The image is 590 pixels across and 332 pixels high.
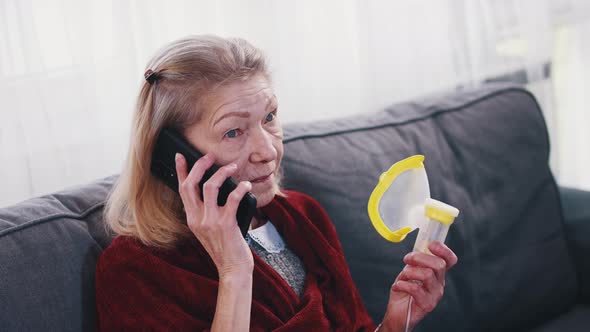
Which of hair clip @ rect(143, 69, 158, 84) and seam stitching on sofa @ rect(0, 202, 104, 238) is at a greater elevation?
hair clip @ rect(143, 69, 158, 84)

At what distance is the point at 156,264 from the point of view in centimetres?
103

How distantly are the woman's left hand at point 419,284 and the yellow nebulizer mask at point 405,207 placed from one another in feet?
0.06

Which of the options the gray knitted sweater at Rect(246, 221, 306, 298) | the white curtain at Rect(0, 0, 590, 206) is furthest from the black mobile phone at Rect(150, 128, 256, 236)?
the white curtain at Rect(0, 0, 590, 206)

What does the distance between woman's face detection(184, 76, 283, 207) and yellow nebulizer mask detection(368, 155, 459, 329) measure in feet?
0.68

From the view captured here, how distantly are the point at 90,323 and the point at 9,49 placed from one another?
1.94 feet

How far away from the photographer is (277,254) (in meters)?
1.21

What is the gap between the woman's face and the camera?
105cm

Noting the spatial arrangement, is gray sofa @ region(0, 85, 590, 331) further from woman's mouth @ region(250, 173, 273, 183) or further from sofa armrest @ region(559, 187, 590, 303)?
woman's mouth @ region(250, 173, 273, 183)

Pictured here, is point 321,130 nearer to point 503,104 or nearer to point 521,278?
point 503,104

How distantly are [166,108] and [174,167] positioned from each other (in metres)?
0.10

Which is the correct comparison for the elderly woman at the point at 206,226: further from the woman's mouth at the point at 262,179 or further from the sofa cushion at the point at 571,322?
the sofa cushion at the point at 571,322

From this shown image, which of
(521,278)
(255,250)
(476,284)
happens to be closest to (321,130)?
(255,250)

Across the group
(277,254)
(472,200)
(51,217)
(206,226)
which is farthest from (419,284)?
(51,217)

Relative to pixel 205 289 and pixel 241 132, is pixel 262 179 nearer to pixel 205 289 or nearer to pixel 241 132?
pixel 241 132
